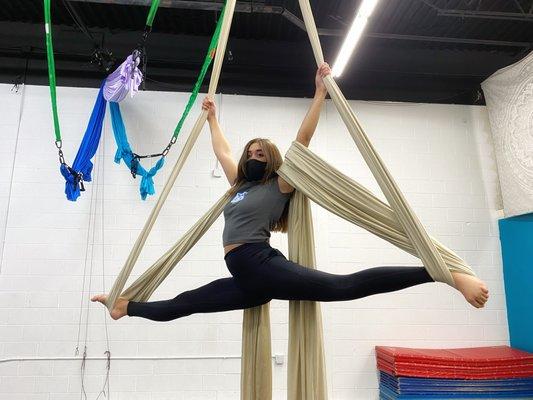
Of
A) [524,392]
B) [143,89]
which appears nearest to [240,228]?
[143,89]

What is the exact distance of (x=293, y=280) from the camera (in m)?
1.46

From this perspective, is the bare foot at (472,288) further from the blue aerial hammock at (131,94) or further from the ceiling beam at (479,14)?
the ceiling beam at (479,14)

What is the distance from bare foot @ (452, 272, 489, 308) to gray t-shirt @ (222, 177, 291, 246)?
0.73 m

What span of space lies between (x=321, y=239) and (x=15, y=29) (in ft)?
11.5

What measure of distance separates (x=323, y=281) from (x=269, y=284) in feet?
0.71

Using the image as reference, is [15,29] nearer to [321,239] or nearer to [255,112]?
[255,112]

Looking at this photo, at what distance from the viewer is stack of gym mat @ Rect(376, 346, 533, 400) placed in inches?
118

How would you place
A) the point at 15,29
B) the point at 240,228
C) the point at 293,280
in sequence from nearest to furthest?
1. the point at 293,280
2. the point at 240,228
3. the point at 15,29

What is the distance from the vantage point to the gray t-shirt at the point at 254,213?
1.60 m

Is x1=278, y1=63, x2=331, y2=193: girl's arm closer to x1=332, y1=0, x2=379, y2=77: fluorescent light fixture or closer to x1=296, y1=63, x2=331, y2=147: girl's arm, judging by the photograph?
x1=296, y1=63, x2=331, y2=147: girl's arm

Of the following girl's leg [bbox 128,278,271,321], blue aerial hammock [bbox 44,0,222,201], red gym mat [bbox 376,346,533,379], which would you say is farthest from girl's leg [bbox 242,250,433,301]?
red gym mat [bbox 376,346,533,379]

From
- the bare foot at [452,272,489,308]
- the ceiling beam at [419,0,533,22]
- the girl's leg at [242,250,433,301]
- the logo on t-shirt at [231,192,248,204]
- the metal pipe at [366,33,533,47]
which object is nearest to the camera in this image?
the bare foot at [452,272,489,308]

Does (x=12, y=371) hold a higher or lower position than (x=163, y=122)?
lower

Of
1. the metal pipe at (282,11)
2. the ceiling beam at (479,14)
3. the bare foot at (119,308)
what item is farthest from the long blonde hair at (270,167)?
the ceiling beam at (479,14)
